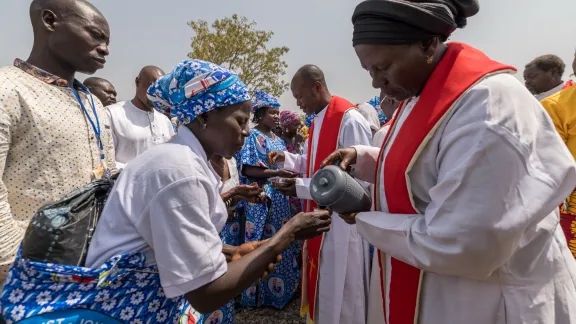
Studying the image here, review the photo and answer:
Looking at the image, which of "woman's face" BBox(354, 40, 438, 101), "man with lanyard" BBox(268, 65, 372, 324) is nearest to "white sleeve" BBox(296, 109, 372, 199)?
"man with lanyard" BBox(268, 65, 372, 324)

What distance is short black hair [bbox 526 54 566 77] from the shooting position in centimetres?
478

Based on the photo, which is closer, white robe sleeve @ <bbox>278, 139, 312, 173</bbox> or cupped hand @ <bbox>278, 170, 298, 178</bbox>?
cupped hand @ <bbox>278, 170, 298, 178</bbox>

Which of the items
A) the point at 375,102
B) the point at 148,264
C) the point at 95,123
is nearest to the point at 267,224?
the point at 95,123

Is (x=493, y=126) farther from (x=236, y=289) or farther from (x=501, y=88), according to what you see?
(x=236, y=289)

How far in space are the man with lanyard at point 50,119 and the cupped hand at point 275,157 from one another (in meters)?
2.27

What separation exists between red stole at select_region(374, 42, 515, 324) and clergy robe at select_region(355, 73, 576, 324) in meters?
0.03

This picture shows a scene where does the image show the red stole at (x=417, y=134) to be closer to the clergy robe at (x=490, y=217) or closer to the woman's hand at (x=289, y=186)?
the clergy robe at (x=490, y=217)

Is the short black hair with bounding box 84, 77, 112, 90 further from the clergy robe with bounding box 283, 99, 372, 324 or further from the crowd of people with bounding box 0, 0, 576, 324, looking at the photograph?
the clergy robe with bounding box 283, 99, 372, 324

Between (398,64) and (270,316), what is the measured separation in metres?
4.09

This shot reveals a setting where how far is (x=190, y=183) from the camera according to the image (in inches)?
56.3

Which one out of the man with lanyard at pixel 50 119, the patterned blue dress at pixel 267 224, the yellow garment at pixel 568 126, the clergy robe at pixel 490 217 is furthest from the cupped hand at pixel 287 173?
the clergy robe at pixel 490 217

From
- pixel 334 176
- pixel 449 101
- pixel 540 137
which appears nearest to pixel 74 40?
pixel 334 176

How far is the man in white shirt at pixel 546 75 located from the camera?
189 inches

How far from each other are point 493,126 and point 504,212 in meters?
0.28
